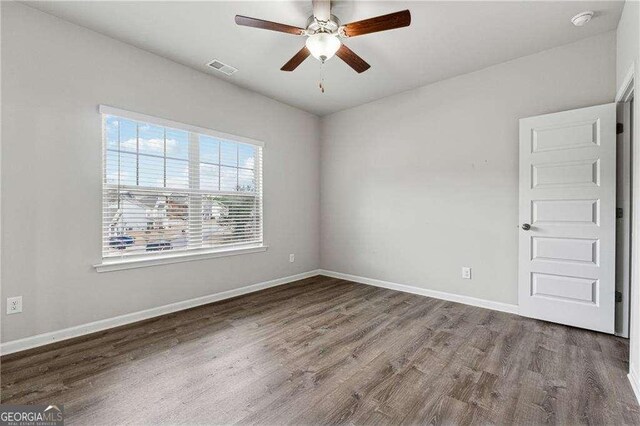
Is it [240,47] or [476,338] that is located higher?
[240,47]

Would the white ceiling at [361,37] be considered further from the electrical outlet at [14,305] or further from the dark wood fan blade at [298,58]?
the electrical outlet at [14,305]

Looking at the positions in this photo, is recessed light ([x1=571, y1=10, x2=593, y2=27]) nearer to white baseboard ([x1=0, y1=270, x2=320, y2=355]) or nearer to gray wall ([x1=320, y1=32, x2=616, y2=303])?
gray wall ([x1=320, y1=32, x2=616, y2=303])

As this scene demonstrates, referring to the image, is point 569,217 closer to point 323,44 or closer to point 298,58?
point 323,44

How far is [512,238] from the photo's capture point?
321cm

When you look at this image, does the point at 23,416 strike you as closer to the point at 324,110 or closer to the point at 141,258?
the point at 141,258

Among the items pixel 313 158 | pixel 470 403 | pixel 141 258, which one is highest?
pixel 313 158

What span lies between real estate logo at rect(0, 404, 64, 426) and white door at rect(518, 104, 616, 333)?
3.92 metres

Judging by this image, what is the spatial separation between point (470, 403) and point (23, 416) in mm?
2538

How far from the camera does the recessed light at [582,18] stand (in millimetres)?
2416

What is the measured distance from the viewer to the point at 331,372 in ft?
6.64

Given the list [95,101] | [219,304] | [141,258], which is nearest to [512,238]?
[219,304]

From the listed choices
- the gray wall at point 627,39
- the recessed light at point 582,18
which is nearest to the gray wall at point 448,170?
the gray wall at point 627,39

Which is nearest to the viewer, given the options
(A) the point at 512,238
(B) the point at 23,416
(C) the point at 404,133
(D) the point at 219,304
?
(B) the point at 23,416

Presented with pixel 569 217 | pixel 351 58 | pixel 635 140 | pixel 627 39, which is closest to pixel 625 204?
pixel 569 217
